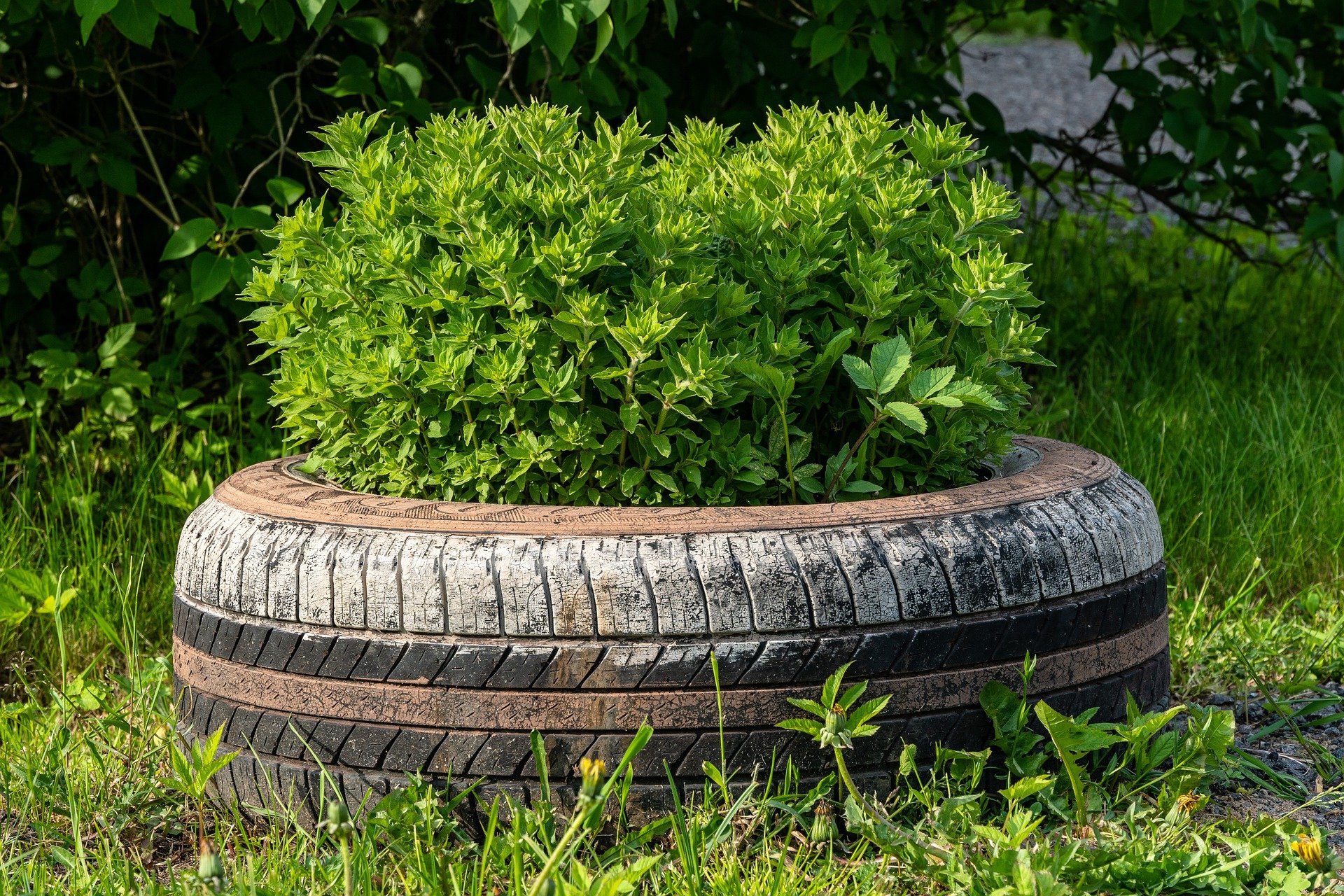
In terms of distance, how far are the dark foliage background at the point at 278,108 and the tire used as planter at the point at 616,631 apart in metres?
1.47

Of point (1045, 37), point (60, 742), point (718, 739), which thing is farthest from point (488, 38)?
point (1045, 37)

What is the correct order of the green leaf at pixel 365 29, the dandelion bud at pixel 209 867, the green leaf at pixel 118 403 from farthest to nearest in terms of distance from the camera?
the green leaf at pixel 118 403 < the green leaf at pixel 365 29 < the dandelion bud at pixel 209 867

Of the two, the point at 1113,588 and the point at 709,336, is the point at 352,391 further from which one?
the point at 1113,588

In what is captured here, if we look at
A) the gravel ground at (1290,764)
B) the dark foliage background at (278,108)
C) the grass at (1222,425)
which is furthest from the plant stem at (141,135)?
the gravel ground at (1290,764)

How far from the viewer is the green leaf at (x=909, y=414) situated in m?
1.96

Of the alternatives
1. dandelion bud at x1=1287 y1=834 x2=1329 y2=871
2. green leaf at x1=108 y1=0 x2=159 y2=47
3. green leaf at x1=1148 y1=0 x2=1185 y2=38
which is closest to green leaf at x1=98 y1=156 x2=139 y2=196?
green leaf at x1=108 y1=0 x2=159 y2=47

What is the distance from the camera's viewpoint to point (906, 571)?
186cm

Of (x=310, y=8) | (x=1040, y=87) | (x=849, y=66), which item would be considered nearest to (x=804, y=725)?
(x=310, y=8)

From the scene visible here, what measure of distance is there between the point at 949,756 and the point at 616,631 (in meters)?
0.54

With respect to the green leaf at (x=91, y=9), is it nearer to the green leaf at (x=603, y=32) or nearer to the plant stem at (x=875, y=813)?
the green leaf at (x=603, y=32)

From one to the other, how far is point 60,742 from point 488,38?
234 centimetres

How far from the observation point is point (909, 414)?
1972 mm

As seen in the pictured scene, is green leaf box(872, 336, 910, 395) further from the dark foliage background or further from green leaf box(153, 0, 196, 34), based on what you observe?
green leaf box(153, 0, 196, 34)

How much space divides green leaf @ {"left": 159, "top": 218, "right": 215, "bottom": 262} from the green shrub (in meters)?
1.06
